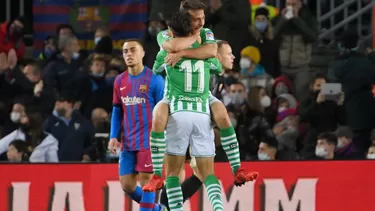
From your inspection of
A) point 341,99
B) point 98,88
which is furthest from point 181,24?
point 98,88

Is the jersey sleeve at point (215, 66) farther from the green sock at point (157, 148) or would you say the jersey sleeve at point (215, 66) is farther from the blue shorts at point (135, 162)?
the blue shorts at point (135, 162)

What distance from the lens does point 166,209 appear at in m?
15.0

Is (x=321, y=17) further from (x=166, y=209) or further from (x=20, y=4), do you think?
(x=166, y=209)

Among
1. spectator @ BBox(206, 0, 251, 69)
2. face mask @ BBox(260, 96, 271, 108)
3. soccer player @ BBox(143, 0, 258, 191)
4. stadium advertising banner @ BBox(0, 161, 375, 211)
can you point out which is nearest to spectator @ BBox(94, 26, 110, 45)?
spectator @ BBox(206, 0, 251, 69)

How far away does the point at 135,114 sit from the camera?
15344 mm

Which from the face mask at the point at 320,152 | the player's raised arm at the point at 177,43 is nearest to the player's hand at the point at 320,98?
the face mask at the point at 320,152

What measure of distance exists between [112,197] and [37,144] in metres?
2.03

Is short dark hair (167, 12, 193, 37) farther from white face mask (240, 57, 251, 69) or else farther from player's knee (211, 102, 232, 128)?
white face mask (240, 57, 251, 69)

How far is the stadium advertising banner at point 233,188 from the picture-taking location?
642 inches

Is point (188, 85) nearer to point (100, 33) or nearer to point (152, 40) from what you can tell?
point (152, 40)

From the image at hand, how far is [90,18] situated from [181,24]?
24.4 ft

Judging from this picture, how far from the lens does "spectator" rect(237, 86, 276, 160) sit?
18328mm

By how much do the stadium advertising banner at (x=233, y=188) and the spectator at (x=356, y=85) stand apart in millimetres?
2192

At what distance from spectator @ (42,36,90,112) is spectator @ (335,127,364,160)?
3381 mm
